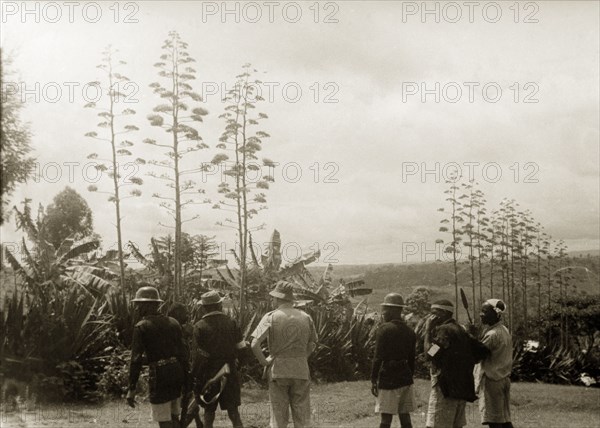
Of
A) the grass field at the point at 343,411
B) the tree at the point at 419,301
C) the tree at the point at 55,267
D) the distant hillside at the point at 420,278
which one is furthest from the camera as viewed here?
the distant hillside at the point at 420,278

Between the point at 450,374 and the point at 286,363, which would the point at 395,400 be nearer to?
the point at 450,374

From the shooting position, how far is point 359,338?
17.4 meters

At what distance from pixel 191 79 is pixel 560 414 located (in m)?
10.6

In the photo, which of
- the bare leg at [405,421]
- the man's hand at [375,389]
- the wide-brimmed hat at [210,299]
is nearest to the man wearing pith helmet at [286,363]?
the wide-brimmed hat at [210,299]

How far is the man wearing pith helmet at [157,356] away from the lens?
23.1ft

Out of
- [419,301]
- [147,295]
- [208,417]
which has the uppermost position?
[147,295]

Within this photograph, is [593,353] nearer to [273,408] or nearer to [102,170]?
[102,170]

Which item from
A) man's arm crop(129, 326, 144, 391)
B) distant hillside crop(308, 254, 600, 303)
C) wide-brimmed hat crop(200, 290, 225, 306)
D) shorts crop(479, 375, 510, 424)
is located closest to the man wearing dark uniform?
wide-brimmed hat crop(200, 290, 225, 306)

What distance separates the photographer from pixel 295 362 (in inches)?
291

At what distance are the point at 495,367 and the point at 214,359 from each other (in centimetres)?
283

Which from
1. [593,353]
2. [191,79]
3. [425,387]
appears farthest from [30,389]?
[593,353]

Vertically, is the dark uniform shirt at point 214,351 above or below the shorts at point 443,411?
above

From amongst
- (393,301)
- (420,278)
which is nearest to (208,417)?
(393,301)

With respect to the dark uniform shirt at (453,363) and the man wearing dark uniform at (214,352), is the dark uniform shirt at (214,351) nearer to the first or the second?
the man wearing dark uniform at (214,352)
